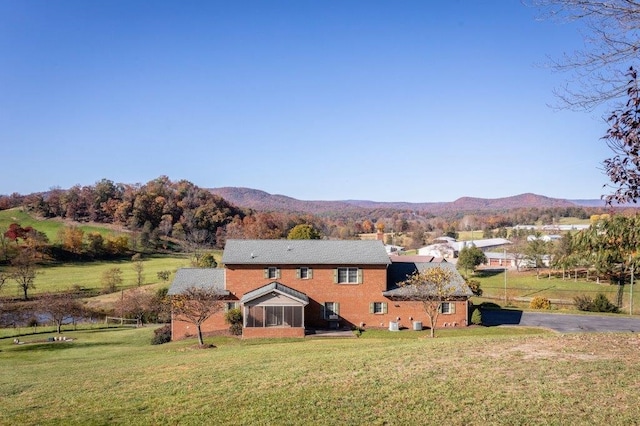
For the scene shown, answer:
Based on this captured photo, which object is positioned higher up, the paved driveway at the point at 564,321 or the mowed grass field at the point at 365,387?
the mowed grass field at the point at 365,387

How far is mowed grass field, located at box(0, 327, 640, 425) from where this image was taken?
10.5m

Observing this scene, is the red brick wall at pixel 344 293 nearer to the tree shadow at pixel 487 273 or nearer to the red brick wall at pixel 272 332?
the red brick wall at pixel 272 332

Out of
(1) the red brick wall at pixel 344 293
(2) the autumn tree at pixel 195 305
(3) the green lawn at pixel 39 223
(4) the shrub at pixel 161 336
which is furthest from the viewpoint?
(3) the green lawn at pixel 39 223

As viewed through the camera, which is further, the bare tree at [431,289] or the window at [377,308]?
the window at [377,308]

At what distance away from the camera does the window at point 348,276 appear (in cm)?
3600

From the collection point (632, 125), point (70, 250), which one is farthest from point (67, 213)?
point (632, 125)

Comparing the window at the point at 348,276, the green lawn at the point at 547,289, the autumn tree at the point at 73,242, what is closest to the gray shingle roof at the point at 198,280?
the window at the point at 348,276

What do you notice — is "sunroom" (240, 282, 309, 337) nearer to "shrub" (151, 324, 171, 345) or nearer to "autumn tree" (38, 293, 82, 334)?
"shrub" (151, 324, 171, 345)

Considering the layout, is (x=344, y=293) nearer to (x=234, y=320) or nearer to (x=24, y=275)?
(x=234, y=320)

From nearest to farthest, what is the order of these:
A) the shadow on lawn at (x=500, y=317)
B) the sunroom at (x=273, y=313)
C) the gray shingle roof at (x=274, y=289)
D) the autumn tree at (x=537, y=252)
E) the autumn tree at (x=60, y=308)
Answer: the sunroom at (x=273, y=313)
the gray shingle roof at (x=274, y=289)
the shadow on lawn at (x=500, y=317)
the autumn tree at (x=60, y=308)
the autumn tree at (x=537, y=252)

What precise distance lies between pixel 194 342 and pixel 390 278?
592 inches

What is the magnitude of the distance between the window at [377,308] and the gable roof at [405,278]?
0.85 m

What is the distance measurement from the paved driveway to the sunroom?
13663mm

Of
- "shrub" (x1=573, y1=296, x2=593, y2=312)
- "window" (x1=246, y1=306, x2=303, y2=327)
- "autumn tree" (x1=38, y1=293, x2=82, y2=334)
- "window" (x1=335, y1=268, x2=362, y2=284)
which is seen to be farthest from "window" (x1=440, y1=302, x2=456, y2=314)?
"autumn tree" (x1=38, y1=293, x2=82, y2=334)
